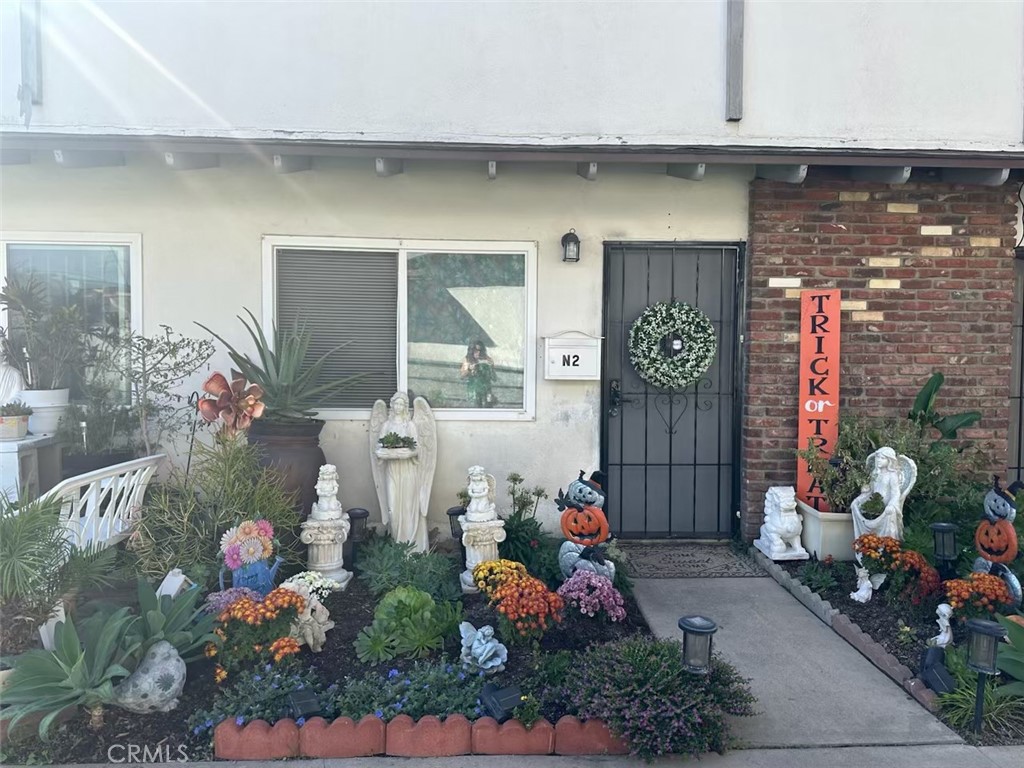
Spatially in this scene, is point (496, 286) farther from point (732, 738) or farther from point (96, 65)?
point (732, 738)

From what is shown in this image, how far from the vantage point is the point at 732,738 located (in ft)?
11.0

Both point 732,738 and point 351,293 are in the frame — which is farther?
point 351,293

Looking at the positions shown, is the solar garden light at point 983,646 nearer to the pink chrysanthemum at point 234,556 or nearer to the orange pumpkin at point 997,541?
the orange pumpkin at point 997,541

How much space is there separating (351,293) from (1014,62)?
5.33 m

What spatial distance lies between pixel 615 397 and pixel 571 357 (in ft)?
1.87

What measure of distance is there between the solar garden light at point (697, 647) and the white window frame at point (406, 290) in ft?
9.46

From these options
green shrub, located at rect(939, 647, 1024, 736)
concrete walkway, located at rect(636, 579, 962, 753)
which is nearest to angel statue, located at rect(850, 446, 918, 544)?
concrete walkway, located at rect(636, 579, 962, 753)

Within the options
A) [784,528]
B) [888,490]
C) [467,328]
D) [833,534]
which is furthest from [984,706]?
[467,328]

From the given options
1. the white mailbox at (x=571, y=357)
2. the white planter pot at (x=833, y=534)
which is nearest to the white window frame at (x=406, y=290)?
the white mailbox at (x=571, y=357)

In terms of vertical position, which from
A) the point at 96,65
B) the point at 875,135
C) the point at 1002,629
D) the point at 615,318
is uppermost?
the point at 96,65

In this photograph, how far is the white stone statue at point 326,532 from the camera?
490cm

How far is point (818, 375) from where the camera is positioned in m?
5.83

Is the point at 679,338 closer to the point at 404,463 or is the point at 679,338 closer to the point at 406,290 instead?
the point at 406,290

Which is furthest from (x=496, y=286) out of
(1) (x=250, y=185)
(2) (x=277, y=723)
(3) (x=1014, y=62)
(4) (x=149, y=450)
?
(3) (x=1014, y=62)
